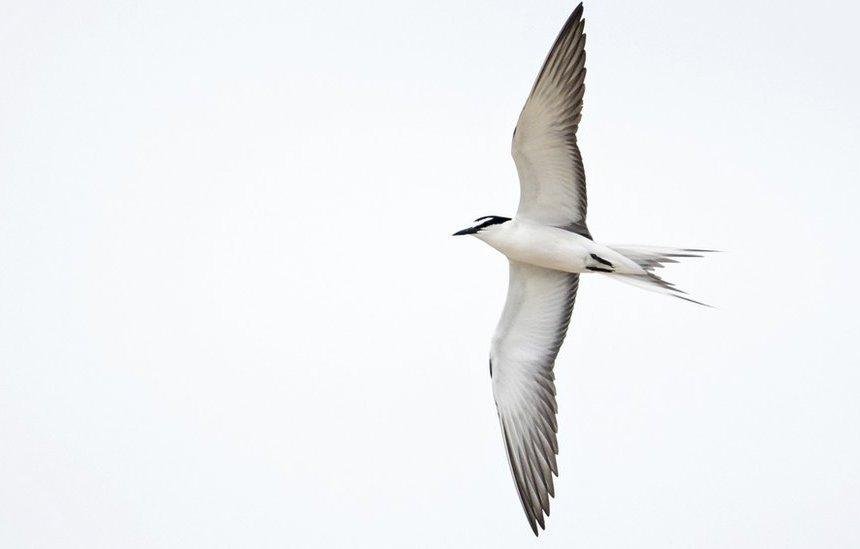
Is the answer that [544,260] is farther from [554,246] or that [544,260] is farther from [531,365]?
[531,365]

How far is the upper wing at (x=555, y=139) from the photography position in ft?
38.9

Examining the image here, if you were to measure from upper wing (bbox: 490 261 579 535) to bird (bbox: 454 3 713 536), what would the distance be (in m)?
0.01

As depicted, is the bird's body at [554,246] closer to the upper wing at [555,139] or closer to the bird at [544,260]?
the bird at [544,260]

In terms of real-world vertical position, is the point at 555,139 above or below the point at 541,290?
above

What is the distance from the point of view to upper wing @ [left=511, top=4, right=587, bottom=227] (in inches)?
467

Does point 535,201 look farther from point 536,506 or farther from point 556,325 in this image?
point 536,506

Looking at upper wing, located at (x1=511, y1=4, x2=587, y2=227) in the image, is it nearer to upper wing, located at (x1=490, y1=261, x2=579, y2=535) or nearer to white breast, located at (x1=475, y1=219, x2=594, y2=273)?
white breast, located at (x1=475, y1=219, x2=594, y2=273)

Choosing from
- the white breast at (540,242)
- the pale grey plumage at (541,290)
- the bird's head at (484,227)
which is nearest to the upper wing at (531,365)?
the pale grey plumage at (541,290)

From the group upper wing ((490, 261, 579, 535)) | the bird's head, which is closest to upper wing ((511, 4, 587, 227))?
the bird's head

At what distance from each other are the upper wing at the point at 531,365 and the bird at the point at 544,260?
1 centimetres

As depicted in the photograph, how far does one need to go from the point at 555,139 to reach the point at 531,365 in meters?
2.83

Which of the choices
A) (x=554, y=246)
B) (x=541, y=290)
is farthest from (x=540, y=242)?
(x=541, y=290)

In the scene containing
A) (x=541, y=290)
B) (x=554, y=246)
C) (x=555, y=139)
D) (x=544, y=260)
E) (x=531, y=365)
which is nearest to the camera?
(x=555, y=139)

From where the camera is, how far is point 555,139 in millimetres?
12258
